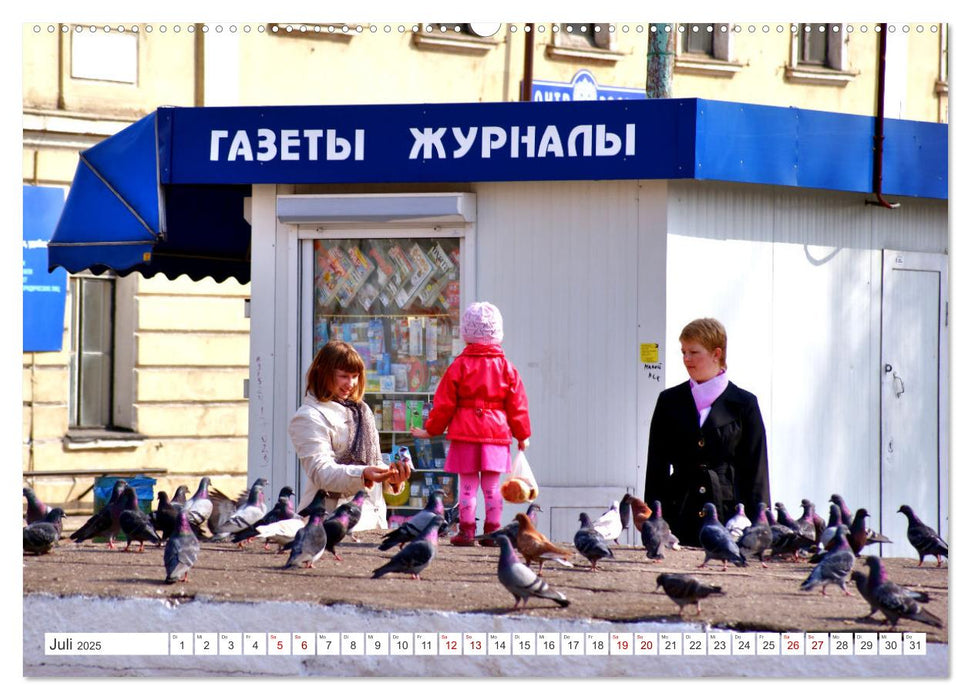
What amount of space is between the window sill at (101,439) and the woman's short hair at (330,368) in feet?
29.3

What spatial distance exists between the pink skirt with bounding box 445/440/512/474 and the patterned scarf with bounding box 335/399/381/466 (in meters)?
0.63

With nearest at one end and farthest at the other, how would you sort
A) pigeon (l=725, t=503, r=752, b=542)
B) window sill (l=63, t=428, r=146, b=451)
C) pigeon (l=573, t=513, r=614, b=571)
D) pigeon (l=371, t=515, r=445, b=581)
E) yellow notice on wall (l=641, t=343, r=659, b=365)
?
pigeon (l=371, t=515, r=445, b=581) < pigeon (l=573, t=513, r=614, b=571) < pigeon (l=725, t=503, r=752, b=542) < yellow notice on wall (l=641, t=343, r=659, b=365) < window sill (l=63, t=428, r=146, b=451)

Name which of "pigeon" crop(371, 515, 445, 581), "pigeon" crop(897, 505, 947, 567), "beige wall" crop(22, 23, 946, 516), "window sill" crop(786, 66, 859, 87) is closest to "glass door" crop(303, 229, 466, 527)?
"pigeon" crop(371, 515, 445, 581)

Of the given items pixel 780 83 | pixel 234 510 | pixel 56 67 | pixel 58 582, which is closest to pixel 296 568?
pixel 58 582

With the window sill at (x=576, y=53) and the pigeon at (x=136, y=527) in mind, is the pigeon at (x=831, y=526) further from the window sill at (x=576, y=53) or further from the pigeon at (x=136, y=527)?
the window sill at (x=576, y=53)

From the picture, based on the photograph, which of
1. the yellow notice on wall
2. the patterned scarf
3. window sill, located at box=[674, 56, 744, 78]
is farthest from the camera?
window sill, located at box=[674, 56, 744, 78]

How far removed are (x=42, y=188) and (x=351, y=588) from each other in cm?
921

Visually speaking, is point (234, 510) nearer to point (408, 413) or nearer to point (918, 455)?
point (408, 413)

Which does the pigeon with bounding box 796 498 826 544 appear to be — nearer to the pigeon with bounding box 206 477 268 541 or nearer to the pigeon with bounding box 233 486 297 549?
the pigeon with bounding box 233 486 297 549

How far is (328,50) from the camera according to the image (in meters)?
18.7

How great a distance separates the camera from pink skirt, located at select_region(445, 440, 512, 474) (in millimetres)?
9539

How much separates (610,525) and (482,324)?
135 centimetres

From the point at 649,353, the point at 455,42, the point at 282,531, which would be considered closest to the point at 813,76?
the point at 455,42

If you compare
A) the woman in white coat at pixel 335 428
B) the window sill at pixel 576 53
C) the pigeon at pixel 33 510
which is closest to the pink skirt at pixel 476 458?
the woman in white coat at pixel 335 428
